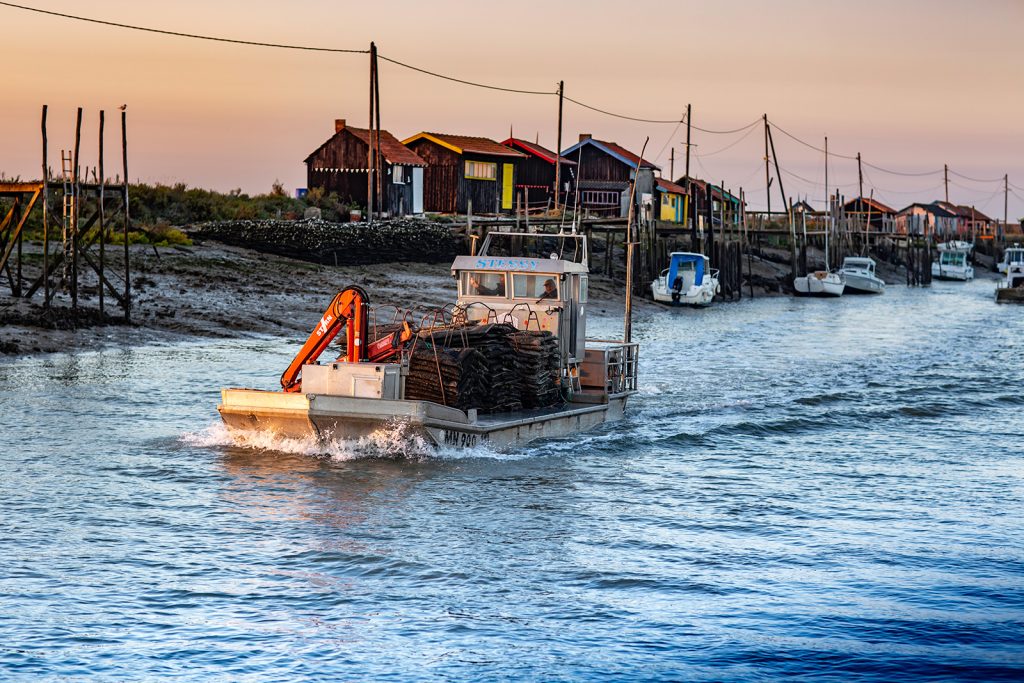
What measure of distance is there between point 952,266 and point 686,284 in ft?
160

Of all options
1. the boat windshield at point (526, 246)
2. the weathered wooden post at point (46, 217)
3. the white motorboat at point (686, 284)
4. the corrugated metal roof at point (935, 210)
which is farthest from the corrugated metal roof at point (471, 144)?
the corrugated metal roof at point (935, 210)

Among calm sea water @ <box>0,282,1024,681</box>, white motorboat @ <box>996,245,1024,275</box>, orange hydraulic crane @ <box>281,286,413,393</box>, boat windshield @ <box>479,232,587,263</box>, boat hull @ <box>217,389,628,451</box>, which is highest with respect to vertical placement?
white motorboat @ <box>996,245,1024,275</box>

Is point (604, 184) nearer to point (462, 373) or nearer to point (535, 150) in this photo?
point (535, 150)

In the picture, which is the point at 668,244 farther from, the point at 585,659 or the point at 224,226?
the point at 585,659

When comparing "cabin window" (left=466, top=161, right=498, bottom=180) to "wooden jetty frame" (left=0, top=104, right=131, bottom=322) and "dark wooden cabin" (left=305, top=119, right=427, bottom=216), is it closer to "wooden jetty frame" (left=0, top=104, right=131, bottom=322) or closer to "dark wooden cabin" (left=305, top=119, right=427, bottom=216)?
"dark wooden cabin" (left=305, top=119, right=427, bottom=216)

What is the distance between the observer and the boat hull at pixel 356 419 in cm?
1795

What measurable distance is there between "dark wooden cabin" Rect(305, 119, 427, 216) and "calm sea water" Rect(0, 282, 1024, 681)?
1707 inches

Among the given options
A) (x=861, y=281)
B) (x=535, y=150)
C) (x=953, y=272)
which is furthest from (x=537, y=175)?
(x=953, y=272)

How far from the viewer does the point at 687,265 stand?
63.2m

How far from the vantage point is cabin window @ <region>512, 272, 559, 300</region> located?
22.1 m

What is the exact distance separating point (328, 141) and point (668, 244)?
2167cm

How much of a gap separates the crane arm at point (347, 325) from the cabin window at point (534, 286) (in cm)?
393

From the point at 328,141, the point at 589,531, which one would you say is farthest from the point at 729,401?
the point at 328,141

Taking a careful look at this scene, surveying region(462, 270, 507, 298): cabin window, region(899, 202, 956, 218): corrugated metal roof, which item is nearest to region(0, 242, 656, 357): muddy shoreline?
region(462, 270, 507, 298): cabin window
